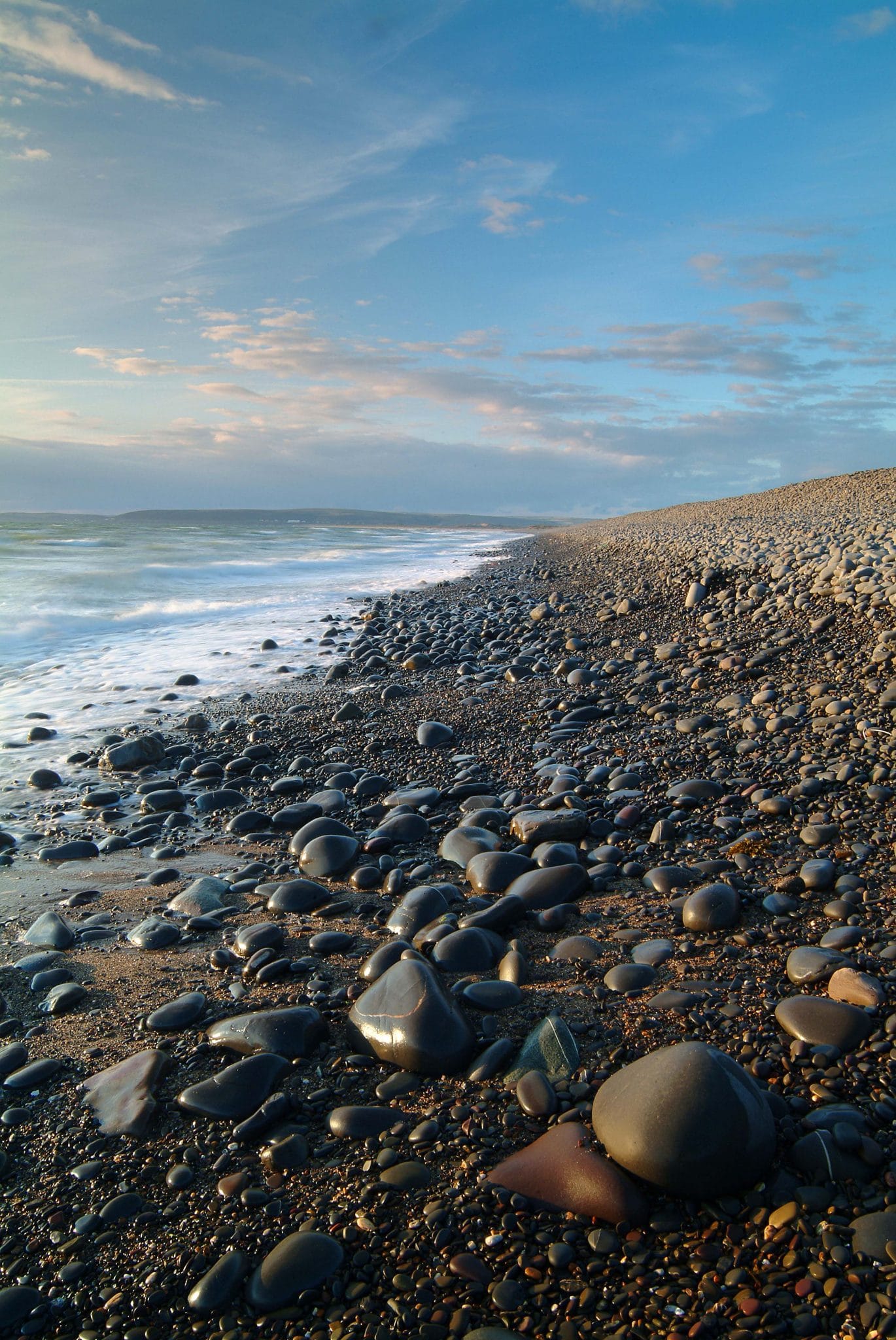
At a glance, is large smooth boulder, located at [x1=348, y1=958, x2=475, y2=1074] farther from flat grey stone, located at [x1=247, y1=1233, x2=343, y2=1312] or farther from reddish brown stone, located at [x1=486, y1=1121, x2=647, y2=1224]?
flat grey stone, located at [x1=247, y1=1233, x2=343, y2=1312]

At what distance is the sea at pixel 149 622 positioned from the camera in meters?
6.38

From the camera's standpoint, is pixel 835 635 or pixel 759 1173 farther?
pixel 835 635

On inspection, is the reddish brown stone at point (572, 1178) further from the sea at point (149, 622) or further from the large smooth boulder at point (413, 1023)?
the sea at point (149, 622)

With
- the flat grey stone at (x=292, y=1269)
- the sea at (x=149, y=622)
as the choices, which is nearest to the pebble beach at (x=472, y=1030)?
the flat grey stone at (x=292, y=1269)

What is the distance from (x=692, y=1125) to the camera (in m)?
1.39

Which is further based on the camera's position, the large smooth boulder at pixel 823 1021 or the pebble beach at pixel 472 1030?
the large smooth boulder at pixel 823 1021

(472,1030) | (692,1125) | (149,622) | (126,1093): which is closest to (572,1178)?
(692,1125)

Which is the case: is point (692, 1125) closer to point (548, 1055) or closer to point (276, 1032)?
point (548, 1055)

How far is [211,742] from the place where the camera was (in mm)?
5180

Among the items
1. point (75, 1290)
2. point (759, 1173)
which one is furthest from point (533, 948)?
point (75, 1290)

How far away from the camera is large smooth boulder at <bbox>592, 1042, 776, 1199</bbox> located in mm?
1365

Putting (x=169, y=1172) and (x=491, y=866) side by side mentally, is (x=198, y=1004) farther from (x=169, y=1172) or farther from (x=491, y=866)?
(x=491, y=866)

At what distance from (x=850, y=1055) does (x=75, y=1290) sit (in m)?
1.61

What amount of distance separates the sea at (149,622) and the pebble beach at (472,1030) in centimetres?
181
